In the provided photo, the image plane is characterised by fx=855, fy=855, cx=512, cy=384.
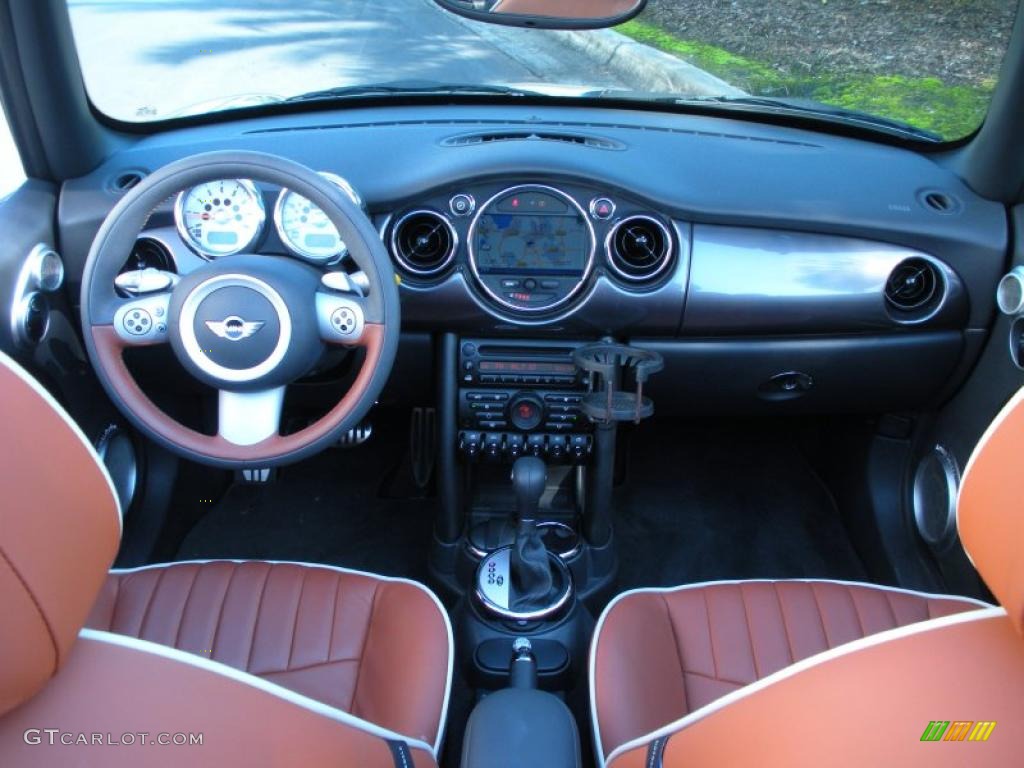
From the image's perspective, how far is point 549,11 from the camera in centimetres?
170

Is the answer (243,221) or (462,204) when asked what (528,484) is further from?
(243,221)

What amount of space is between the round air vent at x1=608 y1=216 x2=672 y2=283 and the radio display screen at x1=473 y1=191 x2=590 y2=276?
69mm

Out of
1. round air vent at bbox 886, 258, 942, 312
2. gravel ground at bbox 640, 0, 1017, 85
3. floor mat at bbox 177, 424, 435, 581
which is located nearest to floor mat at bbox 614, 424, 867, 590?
floor mat at bbox 177, 424, 435, 581

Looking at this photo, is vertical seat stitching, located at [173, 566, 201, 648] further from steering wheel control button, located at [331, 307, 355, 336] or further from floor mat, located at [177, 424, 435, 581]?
floor mat, located at [177, 424, 435, 581]

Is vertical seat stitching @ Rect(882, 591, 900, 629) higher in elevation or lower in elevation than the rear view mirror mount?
lower

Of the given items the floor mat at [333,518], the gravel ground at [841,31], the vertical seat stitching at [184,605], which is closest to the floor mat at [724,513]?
the floor mat at [333,518]

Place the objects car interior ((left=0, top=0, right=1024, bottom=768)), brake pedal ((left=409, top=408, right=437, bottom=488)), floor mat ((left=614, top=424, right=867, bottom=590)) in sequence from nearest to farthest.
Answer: car interior ((left=0, top=0, right=1024, bottom=768)) → floor mat ((left=614, top=424, right=867, bottom=590)) → brake pedal ((left=409, top=408, right=437, bottom=488))

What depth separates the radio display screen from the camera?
1.94m

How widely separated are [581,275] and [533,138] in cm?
35

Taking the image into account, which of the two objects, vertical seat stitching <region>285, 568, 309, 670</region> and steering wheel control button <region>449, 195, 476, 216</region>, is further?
steering wheel control button <region>449, 195, 476, 216</region>

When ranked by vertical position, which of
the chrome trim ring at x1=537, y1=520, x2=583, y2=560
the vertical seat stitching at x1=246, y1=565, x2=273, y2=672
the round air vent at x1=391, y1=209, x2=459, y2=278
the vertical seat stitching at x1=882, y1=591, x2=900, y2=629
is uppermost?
the round air vent at x1=391, y1=209, x2=459, y2=278

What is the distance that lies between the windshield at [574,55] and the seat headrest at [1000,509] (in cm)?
140

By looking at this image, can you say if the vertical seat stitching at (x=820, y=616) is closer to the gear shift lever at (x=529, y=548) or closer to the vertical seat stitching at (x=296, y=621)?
the gear shift lever at (x=529, y=548)

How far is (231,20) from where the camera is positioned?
4.99m
